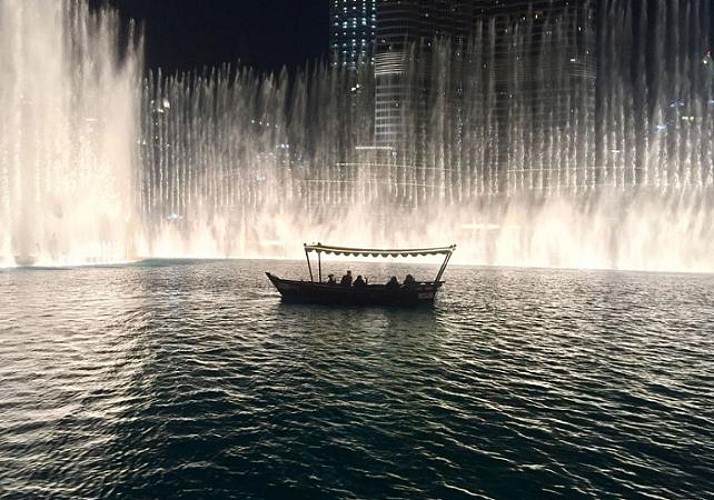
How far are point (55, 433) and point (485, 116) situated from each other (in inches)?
6418

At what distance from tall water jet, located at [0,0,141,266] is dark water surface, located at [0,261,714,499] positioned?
A: 30.9 m

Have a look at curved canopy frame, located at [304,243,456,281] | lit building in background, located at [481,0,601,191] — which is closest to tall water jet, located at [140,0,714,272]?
lit building in background, located at [481,0,601,191]

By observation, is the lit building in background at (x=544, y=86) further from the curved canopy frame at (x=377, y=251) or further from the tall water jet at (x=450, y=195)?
the curved canopy frame at (x=377, y=251)

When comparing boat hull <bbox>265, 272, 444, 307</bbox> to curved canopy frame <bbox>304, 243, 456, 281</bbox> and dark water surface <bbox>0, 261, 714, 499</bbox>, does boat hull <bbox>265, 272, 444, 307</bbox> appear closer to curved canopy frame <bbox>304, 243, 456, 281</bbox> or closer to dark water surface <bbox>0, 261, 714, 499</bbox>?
curved canopy frame <bbox>304, 243, 456, 281</bbox>

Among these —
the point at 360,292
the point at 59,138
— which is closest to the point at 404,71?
the point at 59,138

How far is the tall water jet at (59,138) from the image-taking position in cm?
5875

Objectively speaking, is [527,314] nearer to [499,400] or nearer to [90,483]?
[499,400]

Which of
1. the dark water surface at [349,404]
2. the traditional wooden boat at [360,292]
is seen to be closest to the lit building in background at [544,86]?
the traditional wooden boat at [360,292]

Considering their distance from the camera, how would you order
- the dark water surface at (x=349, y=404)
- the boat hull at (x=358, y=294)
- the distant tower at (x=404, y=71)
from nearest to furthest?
the dark water surface at (x=349, y=404) → the boat hull at (x=358, y=294) → the distant tower at (x=404, y=71)

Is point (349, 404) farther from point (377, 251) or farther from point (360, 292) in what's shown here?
point (377, 251)

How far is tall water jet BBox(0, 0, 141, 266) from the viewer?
58.8 meters

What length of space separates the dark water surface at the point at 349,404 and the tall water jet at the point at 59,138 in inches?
1218

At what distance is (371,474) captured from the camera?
12.7 m

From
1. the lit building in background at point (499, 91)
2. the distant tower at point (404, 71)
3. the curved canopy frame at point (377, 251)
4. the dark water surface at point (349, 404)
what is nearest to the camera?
the dark water surface at point (349, 404)
